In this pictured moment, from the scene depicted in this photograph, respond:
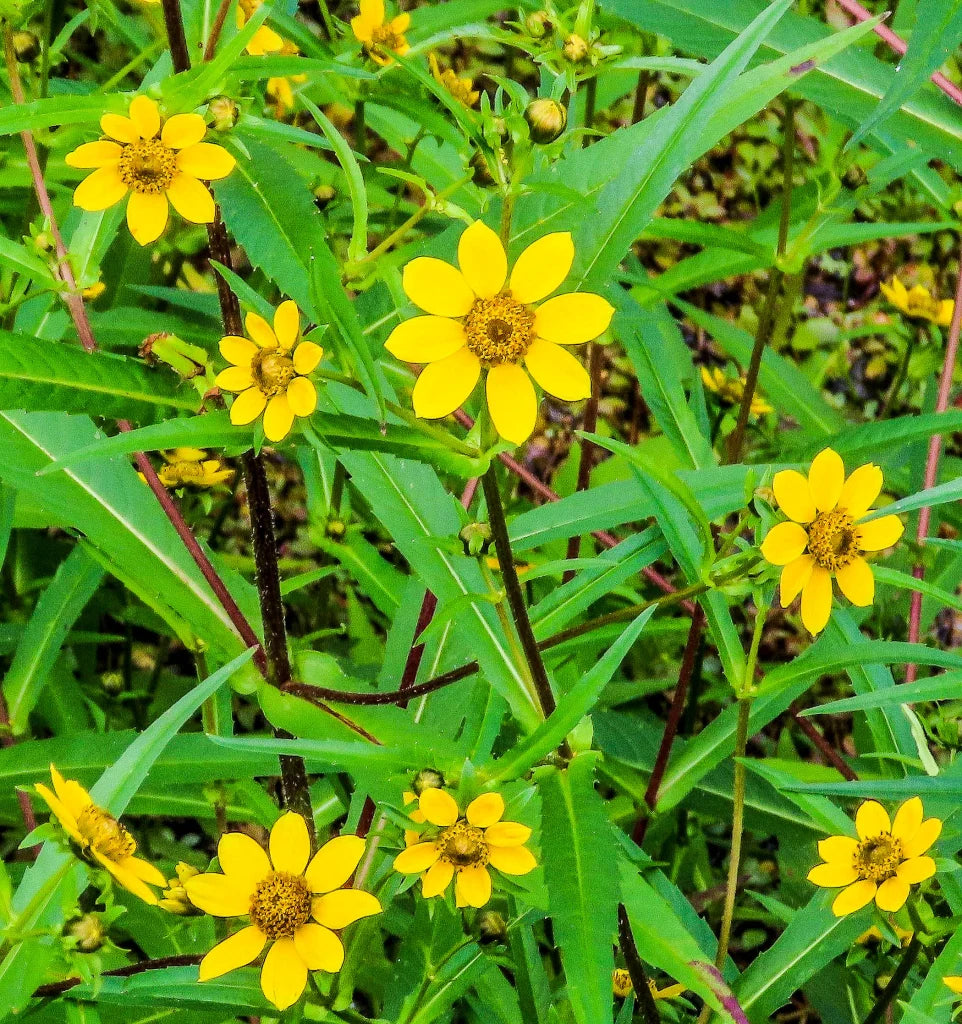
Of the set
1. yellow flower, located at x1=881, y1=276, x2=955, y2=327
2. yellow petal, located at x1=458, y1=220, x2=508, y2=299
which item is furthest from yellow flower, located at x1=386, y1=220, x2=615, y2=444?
yellow flower, located at x1=881, y1=276, x2=955, y2=327

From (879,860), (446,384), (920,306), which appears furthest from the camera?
(920,306)

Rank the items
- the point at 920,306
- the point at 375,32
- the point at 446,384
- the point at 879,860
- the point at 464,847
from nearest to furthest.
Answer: the point at 446,384 < the point at 464,847 < the point at 879,860 < the point at 375,32 < the point at 920,306

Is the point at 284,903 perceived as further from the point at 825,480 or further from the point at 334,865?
the point at 825,480

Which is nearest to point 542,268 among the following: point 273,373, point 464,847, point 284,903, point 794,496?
point 273,373

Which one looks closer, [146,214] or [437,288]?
[437,288]

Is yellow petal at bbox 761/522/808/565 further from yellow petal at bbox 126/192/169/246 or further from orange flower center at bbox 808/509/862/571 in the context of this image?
yellow petal at bbox 126/192/169/246

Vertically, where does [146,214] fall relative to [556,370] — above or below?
above

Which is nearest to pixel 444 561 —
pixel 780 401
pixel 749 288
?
pixel 780 401
